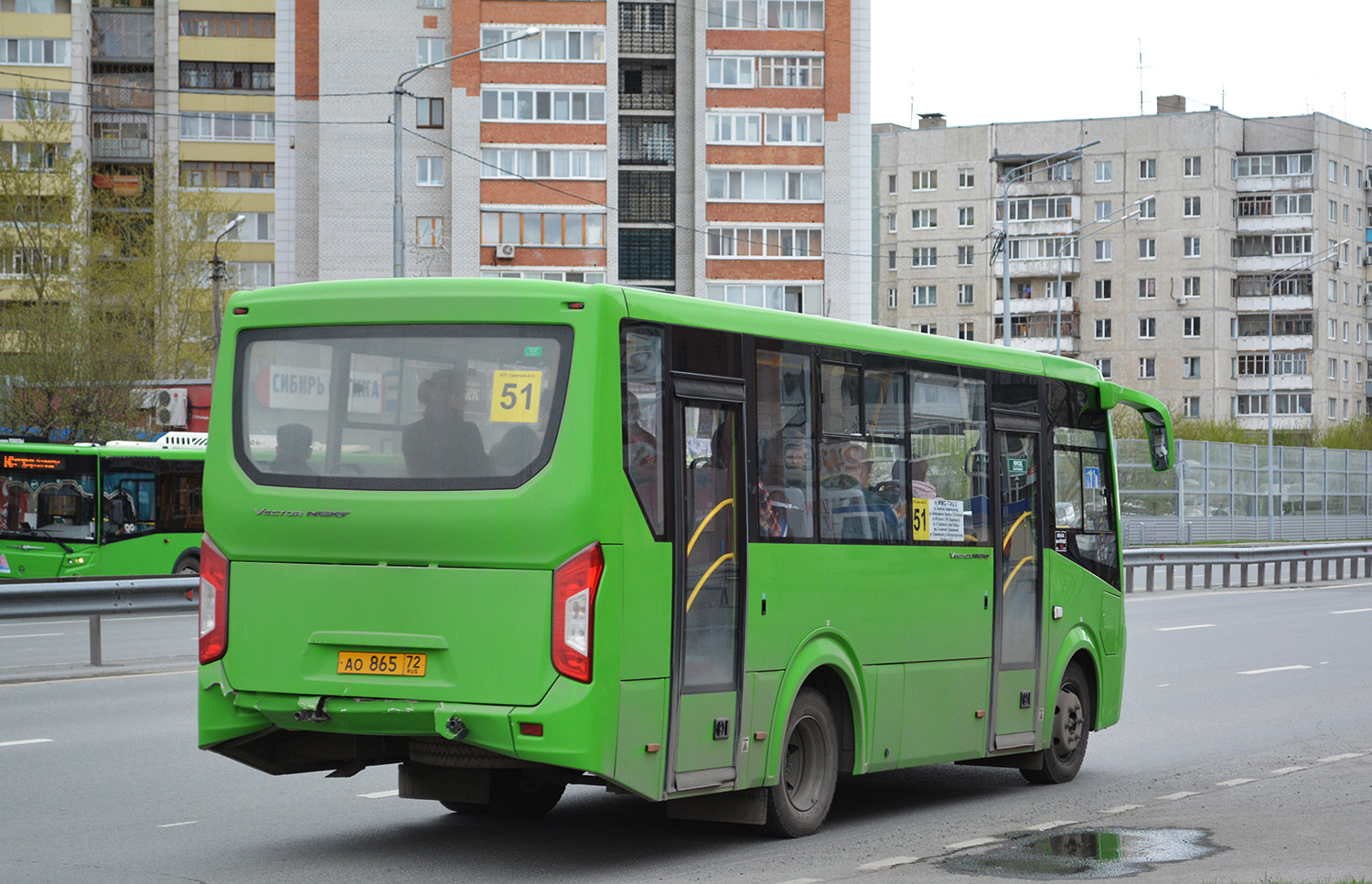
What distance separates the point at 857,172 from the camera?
79.0m

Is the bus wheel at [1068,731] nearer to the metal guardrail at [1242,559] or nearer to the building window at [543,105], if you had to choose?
the metal guardrail at [1242,559]

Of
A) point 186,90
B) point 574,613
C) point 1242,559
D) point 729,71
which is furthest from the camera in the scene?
point 186,90

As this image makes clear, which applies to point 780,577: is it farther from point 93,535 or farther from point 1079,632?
point 93,535

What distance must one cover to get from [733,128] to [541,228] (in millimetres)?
9520

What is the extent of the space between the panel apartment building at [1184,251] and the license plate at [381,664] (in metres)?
105

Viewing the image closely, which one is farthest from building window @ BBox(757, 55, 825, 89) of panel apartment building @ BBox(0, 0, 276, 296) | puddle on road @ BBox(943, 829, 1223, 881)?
puddle on road @ BBox(943, 829, 1223, 881)

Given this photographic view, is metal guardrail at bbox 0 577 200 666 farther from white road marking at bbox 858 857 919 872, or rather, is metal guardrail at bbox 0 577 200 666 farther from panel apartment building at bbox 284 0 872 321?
panel apartment building at bbox 284 0 872 321

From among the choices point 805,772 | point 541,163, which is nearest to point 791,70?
point 541,163

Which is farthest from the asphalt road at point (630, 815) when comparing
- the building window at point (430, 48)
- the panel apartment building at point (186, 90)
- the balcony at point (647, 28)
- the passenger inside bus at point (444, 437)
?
the panel apartment building at point (186, 90)

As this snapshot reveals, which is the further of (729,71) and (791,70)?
(729,71)

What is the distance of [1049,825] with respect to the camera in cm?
1014

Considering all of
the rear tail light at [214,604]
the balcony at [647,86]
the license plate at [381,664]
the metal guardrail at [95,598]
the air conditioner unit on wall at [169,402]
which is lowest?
the metal guardrail at [95,598]

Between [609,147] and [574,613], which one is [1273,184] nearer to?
[609,147]

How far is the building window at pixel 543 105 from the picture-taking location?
76.6 meters
